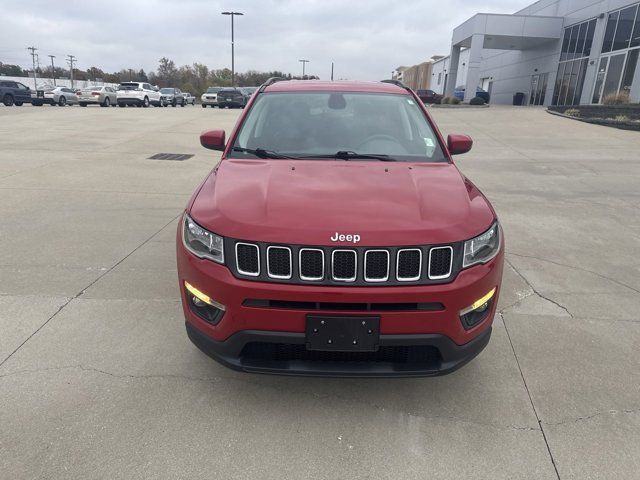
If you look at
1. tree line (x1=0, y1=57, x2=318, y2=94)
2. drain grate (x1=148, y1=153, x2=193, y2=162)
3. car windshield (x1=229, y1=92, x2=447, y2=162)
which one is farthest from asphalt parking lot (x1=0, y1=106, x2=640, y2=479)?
tree line (x1=0, y1=57, x2=318, y2=94)

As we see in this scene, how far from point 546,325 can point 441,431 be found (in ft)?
5.33

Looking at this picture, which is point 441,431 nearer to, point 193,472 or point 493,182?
point 193,472

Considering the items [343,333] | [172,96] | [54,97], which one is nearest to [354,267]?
[343,333]

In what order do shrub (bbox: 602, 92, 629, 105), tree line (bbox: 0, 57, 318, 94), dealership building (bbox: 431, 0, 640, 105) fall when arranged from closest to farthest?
shrub (bbox: 602, 92, 629, 105), dealership building (bbox: 431, 0, 640, 105), tree line (bbox: 0, 57, 318, 94)

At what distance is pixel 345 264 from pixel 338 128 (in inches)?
66.7

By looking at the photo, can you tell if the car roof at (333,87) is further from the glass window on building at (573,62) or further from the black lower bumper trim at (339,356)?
the glass window on building at (573,62)

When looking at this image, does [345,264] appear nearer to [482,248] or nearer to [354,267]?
[354,267]

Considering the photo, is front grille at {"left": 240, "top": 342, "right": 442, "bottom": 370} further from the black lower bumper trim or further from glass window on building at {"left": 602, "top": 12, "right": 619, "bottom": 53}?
glass window on building at {"left": 602, "top": 12, "right": 619, "bottom": 53}

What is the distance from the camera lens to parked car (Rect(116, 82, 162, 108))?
111ft

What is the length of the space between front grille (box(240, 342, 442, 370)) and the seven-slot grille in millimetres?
367

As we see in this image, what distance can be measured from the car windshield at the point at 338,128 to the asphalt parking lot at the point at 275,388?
149 cm

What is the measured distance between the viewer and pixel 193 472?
7.29 ft

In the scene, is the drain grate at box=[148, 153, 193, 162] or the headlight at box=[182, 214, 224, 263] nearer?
the headlight at box=[182, 214, 224, 263]

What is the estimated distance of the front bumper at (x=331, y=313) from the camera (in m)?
2.30
